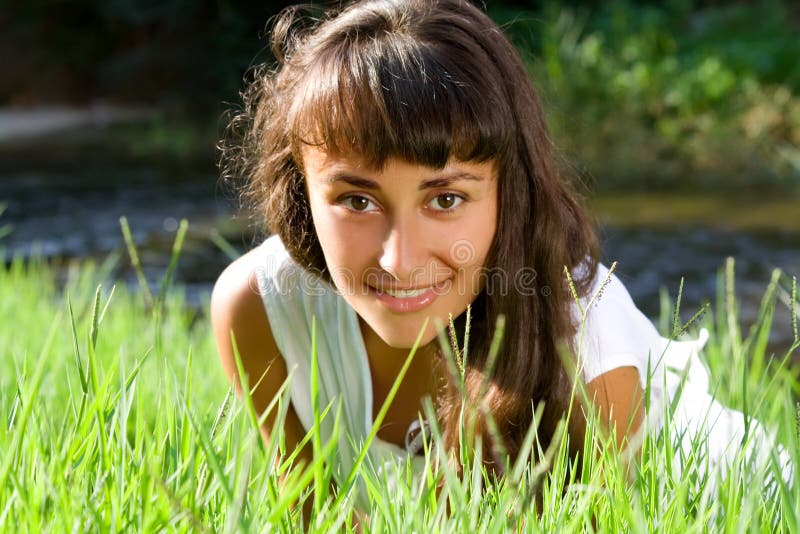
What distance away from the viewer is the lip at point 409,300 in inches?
55.1

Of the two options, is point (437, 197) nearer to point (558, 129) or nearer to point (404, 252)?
point (404, 252)

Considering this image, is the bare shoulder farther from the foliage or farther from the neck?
the foliage

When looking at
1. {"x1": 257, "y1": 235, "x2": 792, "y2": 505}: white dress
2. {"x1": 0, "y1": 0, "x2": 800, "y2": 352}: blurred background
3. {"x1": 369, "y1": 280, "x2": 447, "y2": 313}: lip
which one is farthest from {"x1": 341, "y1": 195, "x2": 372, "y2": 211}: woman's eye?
{"x1": 0, "y1": 0, "x2": 800, "y2": 352}: blurred background

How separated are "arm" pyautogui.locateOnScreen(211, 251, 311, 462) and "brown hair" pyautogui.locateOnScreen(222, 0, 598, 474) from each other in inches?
5.3

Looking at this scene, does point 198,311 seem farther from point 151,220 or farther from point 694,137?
point 694,137

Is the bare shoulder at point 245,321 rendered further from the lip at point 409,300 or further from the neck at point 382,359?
the lip at point 409,300

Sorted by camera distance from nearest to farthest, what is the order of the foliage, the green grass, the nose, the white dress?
1. the green grass
2. the nose
3. the white dress
4. the foliage

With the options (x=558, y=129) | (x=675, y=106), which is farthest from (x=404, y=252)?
(x=675, y=106)

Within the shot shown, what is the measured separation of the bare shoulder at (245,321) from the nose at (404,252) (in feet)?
1.55

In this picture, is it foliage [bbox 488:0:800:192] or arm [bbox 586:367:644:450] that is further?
foliage [bbox 488:0:800:192]

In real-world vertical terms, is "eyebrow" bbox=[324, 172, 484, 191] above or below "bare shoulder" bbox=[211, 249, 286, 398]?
above

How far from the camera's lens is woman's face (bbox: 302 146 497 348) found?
1.36m

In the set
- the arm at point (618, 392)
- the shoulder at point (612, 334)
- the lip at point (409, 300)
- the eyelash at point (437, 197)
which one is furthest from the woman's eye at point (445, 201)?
the arm at point (618, 392)

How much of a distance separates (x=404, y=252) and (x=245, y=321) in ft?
1.76
